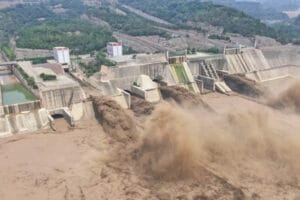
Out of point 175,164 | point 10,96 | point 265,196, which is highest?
point 10,96

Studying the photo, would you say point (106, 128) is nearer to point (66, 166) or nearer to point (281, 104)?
point (66, 166)

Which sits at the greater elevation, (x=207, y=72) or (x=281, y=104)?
(x=207, y=72)

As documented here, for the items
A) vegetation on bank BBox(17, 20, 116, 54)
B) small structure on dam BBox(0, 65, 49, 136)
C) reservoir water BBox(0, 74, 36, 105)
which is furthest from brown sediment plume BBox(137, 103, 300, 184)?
vegetation on bank BBox(17, 20, 116, 54)

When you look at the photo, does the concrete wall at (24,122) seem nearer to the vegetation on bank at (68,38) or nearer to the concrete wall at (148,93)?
the concrete wall at (148,93)

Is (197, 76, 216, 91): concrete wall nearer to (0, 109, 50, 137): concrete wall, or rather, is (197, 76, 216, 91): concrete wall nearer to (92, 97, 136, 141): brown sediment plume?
(92, 97, 136, 141): brown sediment plume

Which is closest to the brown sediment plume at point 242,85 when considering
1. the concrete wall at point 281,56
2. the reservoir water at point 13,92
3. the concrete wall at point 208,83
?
the concrete wall at point 208,83

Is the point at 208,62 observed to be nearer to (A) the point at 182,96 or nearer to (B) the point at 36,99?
(A) the point at 182,96

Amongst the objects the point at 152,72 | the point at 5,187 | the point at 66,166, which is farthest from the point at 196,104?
the point at 5,187
